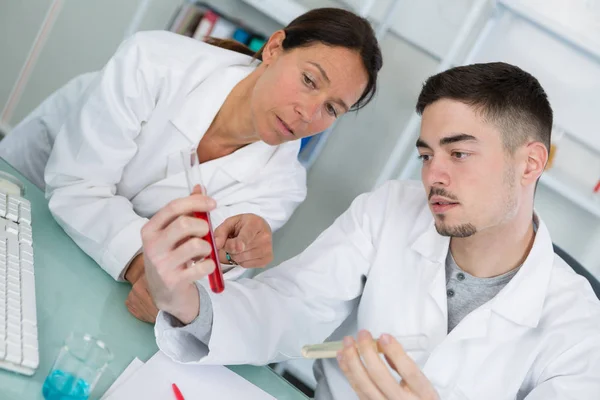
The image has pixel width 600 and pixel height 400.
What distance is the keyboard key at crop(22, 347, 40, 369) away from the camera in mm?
961

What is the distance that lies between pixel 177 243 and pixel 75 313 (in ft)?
0.91

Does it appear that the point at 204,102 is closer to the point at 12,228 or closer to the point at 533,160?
the point at 12,228

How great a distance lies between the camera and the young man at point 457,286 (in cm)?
134

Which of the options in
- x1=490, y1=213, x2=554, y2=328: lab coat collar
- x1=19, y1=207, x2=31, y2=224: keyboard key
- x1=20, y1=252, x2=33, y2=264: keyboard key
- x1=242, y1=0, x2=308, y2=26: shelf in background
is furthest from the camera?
x1=242, y1=0, x2=308, y2=26: shelf in background

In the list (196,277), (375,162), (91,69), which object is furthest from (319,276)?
(91,69)

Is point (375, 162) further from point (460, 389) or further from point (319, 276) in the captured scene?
point (460, 389)

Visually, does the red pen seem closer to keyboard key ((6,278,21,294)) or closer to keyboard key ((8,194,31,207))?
keyboard key ((6,278,21,294))

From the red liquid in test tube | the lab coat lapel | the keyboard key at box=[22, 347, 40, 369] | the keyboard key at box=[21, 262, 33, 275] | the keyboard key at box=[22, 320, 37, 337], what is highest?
the lab coat lapel

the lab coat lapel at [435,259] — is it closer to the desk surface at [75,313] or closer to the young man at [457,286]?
the young man at [457,286]

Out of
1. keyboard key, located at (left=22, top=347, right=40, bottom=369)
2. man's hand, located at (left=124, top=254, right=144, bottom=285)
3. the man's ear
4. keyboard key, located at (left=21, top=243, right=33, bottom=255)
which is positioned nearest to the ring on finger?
man's hand, located at (left=124, top=254, right=144, bottom=285)

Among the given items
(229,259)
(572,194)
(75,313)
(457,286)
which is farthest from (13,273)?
(572,194)

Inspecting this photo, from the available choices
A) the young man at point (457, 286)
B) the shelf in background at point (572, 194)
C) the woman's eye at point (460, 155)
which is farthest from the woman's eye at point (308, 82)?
the shelf in background at point (572, 194)

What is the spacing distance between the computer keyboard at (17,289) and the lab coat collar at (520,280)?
2.85ft

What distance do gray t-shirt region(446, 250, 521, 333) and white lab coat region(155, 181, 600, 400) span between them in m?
0.05
